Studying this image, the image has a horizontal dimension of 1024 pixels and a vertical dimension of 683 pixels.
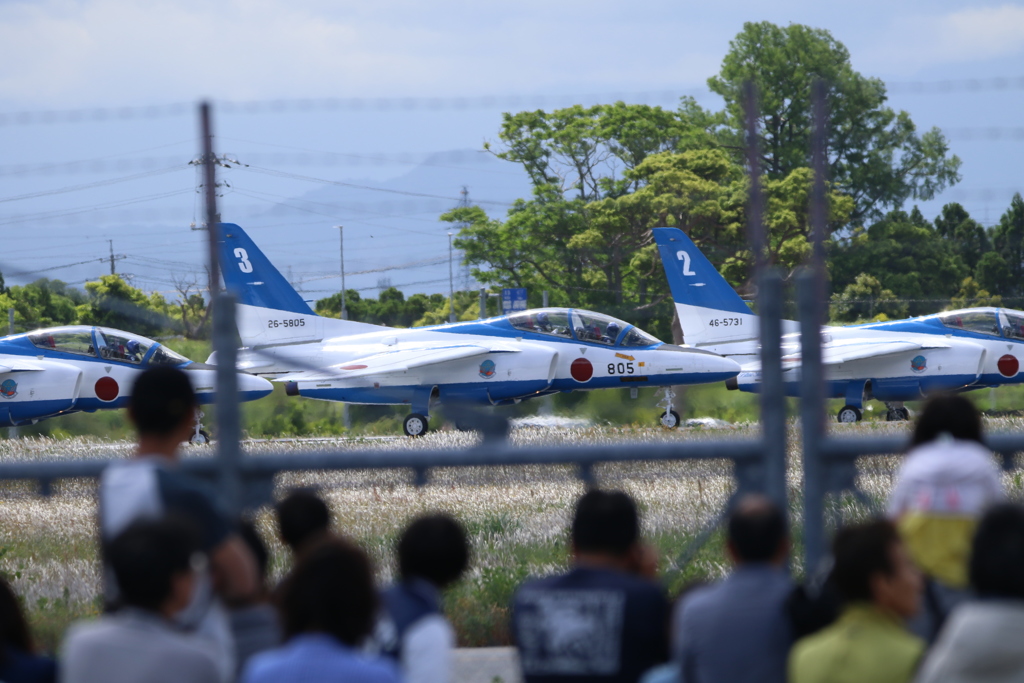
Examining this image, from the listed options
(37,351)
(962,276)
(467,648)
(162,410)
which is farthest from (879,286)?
(162,410)

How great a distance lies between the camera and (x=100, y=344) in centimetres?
2450

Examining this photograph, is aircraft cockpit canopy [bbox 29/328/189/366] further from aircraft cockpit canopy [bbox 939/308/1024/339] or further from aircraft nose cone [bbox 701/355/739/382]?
aircraft cockpit canopy [bbox 939/308/1024/339]

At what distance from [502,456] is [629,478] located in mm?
8687

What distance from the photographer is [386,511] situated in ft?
36.3

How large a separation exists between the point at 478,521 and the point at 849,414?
57.5 feet

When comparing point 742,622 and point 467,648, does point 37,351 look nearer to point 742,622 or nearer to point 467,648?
point 467,648

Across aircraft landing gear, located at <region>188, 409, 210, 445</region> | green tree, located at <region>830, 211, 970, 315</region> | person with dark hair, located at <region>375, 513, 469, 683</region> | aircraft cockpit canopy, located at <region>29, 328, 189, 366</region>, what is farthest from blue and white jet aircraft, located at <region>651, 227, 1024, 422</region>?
green tree, located at <region>830, 211, 970, 315</region>

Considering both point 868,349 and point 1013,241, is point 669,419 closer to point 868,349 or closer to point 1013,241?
point 868,349

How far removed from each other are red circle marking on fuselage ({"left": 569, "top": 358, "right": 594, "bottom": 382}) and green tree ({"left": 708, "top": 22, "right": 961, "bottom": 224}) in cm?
3154

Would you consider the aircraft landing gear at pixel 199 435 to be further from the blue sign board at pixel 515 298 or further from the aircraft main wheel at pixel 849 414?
the aircraft main wheel at pixel 849 414

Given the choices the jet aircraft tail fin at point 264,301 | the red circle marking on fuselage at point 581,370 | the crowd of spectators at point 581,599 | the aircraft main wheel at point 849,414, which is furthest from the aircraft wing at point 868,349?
the crowd of spectators at point 581,599

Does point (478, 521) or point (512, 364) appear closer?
point (478, 521)

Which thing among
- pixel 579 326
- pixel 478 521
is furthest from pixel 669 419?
pixel 478 521

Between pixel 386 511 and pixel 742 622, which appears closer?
pixel 742 622
